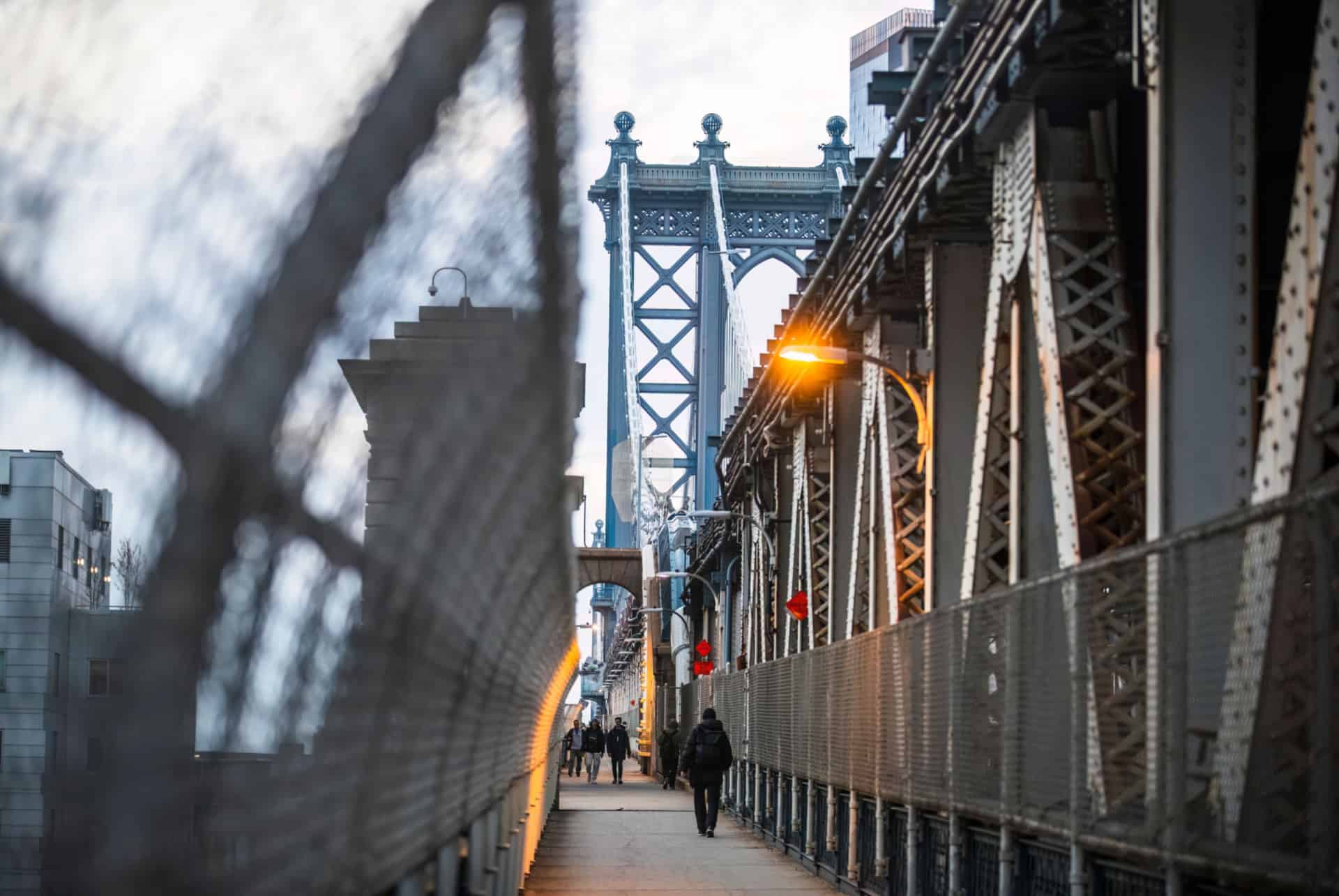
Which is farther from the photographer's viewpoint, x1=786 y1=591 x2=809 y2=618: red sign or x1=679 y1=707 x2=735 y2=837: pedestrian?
x1=786 y1=591 x2=809 y2=618: red sign

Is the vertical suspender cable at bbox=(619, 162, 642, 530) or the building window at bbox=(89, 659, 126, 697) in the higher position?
the vertical suspender cable at bbox=(619, 162, 642, 530)

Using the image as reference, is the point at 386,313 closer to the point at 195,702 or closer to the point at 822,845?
the point at 195,702

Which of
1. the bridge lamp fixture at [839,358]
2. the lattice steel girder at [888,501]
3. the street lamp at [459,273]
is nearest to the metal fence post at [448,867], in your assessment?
the street lamp at [459,273]

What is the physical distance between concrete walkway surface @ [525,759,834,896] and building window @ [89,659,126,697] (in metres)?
13.5

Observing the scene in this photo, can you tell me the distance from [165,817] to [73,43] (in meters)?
0.68

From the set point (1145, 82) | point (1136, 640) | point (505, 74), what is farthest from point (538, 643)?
point (505, 74)

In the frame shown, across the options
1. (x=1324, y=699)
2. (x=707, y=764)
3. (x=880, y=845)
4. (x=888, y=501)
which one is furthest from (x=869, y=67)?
(x=1324, y=699)

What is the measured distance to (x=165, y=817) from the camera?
164cm

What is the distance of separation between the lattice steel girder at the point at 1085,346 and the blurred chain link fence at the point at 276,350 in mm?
6548

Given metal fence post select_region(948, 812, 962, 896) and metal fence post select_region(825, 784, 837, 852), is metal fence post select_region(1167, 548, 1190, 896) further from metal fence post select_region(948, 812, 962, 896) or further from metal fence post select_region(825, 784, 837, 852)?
metal fence post select_region(825, 784, 837, 852)

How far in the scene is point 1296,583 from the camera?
16.8 ft

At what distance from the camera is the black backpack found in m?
22.7

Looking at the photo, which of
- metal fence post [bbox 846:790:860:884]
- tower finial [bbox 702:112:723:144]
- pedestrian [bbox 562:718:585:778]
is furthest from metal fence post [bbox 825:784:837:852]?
tower finial [bbox 702:112:723:144]

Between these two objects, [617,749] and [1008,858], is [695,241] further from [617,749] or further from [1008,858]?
[1008,858]
